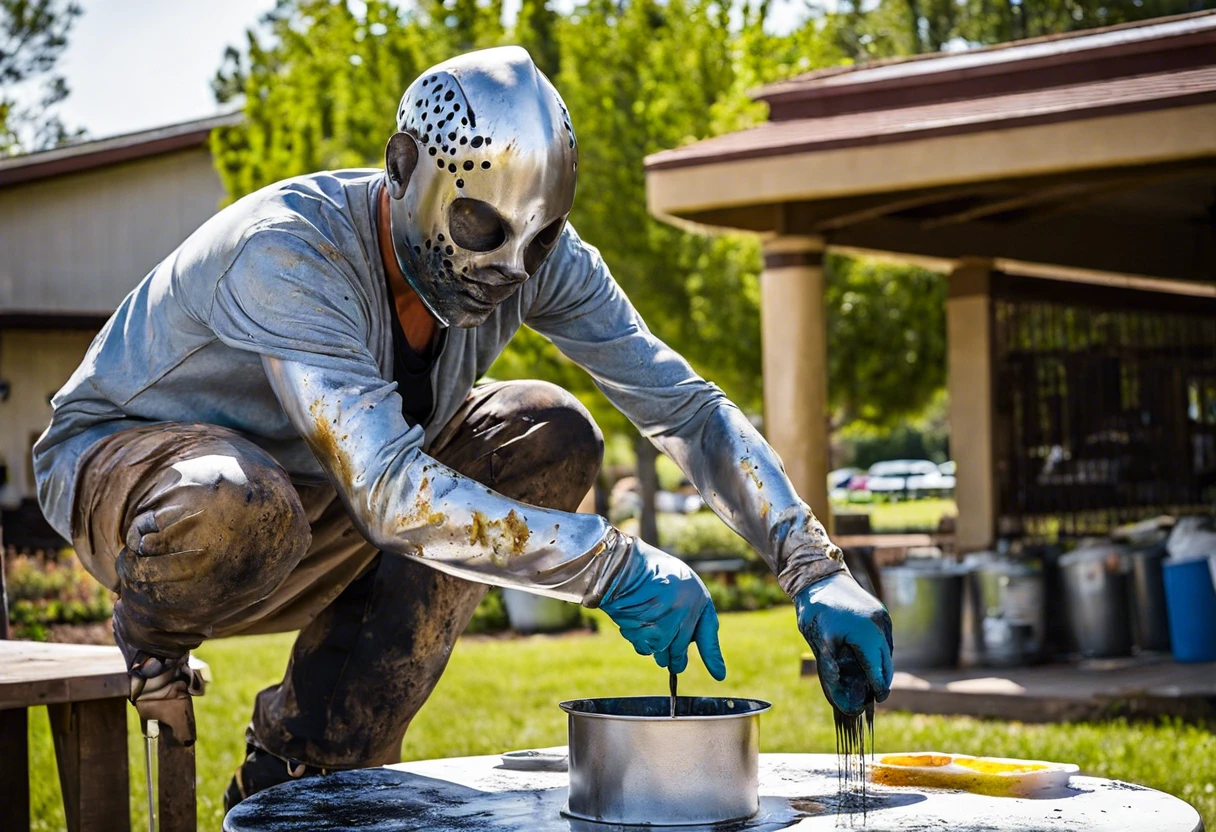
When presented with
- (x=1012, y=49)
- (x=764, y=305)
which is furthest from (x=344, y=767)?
(x=1012, y=49)

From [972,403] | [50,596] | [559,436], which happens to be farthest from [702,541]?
[559,436]

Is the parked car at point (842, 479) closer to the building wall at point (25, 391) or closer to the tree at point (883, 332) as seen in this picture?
the tree at point (883, 332)

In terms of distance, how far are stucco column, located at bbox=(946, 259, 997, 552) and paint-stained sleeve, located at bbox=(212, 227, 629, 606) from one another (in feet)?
26.3

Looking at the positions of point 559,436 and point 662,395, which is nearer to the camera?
point 662,395

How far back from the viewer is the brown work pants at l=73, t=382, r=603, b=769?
9.79 feet

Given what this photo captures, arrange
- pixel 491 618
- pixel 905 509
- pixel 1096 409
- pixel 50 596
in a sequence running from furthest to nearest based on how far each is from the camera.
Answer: pixel 905 509 → pixel 50 596 → pixel 491 618 → pixel 1096 409

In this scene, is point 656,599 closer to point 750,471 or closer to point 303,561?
point 750,471

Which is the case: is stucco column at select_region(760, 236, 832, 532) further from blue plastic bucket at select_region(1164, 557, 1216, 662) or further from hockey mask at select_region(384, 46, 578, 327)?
hockey mask at select_region(384, 46, 578, 327)

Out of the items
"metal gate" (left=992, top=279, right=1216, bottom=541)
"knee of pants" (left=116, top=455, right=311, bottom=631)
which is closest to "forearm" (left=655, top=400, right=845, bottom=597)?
"knee of pants" (left=116, top=455, right=311, bottom=631)

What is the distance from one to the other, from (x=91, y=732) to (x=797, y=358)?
19.5ft

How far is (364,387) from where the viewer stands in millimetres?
2910

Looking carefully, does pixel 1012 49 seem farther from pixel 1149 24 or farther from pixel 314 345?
pixel 314 345

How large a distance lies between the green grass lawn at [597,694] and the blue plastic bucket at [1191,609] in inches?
50.8

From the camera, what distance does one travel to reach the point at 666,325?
17.6 m
